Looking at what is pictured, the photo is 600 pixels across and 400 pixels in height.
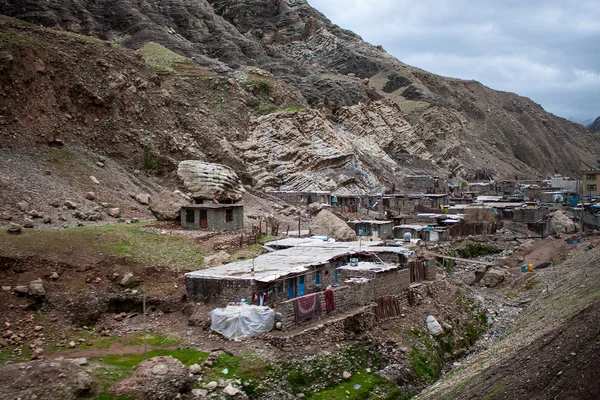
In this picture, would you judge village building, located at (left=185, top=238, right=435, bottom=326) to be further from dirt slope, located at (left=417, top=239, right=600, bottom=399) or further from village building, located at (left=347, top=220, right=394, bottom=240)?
village building, located at (left=347, top=220, right=394, bottom=240)

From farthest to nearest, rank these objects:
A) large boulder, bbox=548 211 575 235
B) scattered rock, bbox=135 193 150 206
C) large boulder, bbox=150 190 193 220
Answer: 1. large boulder, bbox=548 211 575 235
2. scattered rock, bbox=135 193 150 206
3. large boulder, bbox=150 190 193 220

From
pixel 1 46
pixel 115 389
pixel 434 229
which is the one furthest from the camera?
pixel 434 229

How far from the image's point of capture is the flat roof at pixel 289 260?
20703mm

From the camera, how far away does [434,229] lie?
42625mm

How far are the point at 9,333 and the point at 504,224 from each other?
43.5m

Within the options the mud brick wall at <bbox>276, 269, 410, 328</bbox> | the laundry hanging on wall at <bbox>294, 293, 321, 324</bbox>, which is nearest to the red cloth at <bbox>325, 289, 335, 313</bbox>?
the mud brick wall at <bbox>276, 269, 410, 328</bbox>

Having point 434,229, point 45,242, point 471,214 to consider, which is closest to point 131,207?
point 45,242

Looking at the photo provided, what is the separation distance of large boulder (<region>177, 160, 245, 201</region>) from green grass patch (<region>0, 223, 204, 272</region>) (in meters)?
6.71

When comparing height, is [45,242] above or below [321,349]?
above

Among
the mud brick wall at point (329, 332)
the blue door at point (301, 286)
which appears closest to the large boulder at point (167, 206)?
the blue door at point (301, 286)

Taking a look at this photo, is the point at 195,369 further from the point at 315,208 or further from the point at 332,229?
the point at 315,208

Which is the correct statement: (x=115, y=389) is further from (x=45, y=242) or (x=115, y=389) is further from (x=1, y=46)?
(x=1, y=46)

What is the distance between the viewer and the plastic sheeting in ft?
59.3

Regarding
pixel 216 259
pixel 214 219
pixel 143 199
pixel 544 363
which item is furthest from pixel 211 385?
pixel 143 199
